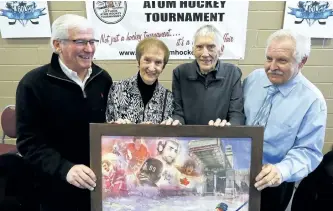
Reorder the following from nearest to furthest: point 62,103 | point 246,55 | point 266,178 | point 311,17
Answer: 1. point 266,178
2. point 62,103
3. point 311,17
4. point 246,55

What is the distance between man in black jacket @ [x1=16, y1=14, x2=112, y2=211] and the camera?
1389mm

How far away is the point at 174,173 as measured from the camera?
125cm

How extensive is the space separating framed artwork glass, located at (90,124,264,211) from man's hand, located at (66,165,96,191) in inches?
0.9

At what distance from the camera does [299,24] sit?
2.66 meters

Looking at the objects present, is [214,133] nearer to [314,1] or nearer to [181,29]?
[181,29]

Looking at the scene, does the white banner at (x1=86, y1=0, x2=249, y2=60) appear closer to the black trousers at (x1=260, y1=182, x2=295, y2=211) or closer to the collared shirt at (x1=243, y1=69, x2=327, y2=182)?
the collared shirt at (x1=243, y1=69, x2=327, y2=182)

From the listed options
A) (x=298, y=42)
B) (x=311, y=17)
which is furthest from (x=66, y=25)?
(x=311, y=17)

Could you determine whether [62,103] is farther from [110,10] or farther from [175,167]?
[110,10]

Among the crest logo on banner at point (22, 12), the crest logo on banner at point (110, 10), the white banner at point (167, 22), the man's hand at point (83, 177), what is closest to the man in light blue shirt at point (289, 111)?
the man's hand at point (83, 177)

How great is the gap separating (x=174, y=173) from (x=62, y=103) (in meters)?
0.68

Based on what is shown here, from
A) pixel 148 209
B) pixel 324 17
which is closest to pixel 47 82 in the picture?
pixel 148 209

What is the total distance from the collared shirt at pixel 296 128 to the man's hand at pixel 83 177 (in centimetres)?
85

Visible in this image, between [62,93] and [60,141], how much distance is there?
10.3 inches

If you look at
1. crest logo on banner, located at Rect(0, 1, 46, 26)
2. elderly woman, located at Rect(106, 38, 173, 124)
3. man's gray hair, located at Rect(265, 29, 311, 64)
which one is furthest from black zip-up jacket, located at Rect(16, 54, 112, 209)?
crest logo on banner, located at Rect(0, 1, 46, 26)
